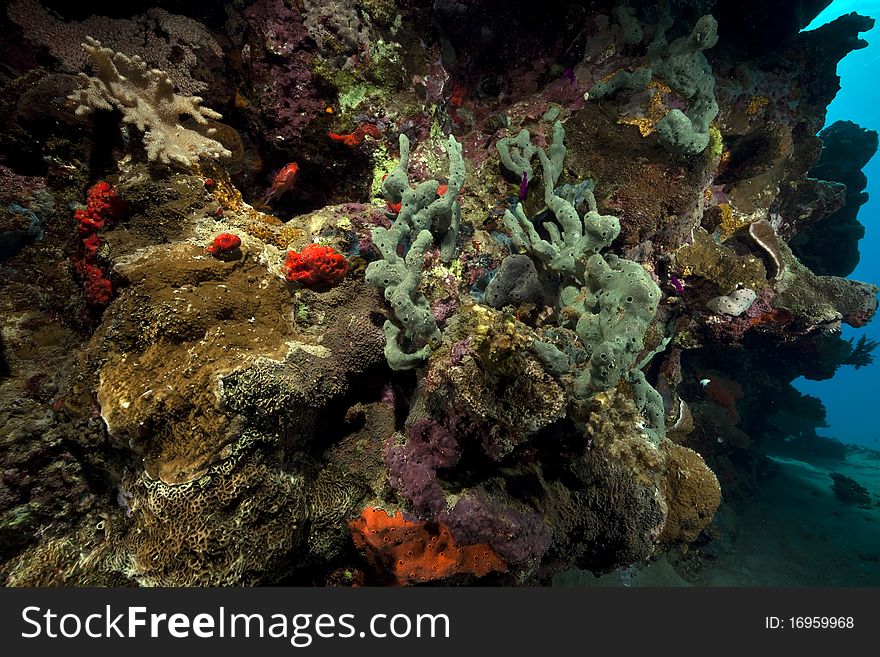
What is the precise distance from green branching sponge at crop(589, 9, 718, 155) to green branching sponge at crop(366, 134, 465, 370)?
8.57ft

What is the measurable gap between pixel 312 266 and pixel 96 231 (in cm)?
176

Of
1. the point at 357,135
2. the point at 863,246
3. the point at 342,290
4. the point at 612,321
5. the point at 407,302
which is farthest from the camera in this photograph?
the point at 863,246

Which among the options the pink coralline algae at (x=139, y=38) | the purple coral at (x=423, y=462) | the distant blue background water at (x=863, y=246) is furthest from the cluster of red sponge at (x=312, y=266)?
the distant blue background water at (x=863, y=246)

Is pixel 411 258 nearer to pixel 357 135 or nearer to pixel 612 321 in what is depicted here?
pixel 612 321

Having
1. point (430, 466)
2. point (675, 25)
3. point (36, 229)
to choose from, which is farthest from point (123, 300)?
point (675, 25)

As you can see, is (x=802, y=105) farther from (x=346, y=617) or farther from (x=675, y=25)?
(x=346, y=617)

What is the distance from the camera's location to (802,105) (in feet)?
24.2

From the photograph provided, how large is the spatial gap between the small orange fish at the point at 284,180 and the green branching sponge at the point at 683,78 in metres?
3.84

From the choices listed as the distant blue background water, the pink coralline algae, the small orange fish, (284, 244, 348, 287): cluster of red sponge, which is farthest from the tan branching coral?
the distant blue background water

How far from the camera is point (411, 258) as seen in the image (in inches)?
119

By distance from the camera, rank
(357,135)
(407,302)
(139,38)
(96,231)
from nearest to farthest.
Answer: (407,302)
(96,231)
(139,38)
(357,135)

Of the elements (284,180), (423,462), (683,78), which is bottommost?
(423,462)

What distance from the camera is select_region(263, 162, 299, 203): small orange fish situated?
4289mm

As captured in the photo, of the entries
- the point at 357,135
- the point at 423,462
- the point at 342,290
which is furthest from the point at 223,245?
the point at 423,462
